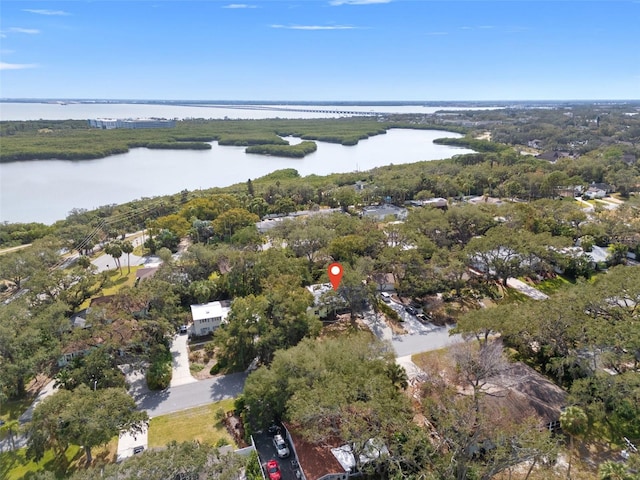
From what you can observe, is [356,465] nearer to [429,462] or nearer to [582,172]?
[429,462]

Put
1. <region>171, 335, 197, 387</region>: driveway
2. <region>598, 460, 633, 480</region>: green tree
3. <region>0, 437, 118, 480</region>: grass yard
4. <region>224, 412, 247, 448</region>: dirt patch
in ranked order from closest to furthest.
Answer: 1. <region>598, 460, 633, 480</region>: green tree
2. <region>0, 437, 118, 480</region>: grass yard
3. <region>224, 412, 247, 448</region>: dirt patch
4. <region>171, 335, 197, 387</region>: driveway

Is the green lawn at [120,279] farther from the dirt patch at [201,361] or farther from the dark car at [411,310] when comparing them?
the dark car at [411,310]

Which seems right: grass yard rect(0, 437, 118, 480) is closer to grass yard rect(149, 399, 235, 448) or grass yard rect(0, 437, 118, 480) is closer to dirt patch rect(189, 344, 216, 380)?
grass yard rect(149, 399, 235, 448)

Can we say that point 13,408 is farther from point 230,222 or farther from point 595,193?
point 595,193

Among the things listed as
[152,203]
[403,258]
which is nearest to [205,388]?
[403,258]

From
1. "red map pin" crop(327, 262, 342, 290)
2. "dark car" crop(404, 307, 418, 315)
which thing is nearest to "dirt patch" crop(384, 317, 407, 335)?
"dark car" crop(404, 307, 418, 315)
